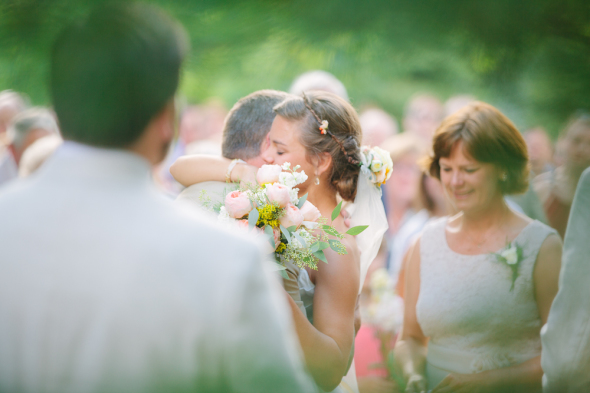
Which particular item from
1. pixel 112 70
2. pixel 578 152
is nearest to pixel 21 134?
pixel 112 70

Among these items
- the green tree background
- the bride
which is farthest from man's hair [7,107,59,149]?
the green tree background

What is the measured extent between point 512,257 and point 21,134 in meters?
5.04

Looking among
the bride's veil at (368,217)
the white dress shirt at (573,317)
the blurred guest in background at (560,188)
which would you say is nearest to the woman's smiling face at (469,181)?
the blurred guest in background at (560,188)

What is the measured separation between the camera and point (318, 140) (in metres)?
2.60

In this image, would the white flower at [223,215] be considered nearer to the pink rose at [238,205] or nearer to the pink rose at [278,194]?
the pink rose at [238,205]

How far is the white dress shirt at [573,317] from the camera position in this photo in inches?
75.3

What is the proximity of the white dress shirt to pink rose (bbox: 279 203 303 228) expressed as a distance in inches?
43.2

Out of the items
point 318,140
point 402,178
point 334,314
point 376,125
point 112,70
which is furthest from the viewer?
point 376,125

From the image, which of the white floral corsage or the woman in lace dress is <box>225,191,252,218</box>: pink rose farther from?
the woman in lace dress

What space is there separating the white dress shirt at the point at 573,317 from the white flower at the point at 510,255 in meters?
0.79

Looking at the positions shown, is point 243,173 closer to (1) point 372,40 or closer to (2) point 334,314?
(2) point 334,314

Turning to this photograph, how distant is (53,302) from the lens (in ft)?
3.15

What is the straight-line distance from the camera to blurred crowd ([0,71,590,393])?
331cm

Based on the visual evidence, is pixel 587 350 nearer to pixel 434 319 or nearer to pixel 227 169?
pixel 434 319
